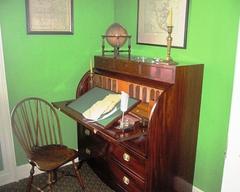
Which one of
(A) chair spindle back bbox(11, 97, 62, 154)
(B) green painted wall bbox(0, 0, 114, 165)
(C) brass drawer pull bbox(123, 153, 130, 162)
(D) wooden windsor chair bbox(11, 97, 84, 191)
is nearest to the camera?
(C) brass drawer pull bbox(123, 153, 130, 162)

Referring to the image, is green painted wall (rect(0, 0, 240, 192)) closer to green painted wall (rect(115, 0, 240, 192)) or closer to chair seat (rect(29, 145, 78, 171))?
green painted wall (rect(115, 0, 240, 192))

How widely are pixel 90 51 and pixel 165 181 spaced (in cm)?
158

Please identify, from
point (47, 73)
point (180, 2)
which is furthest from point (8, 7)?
point (180, 2)

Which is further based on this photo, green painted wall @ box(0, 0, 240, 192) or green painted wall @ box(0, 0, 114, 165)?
green painted wall @ box(0, 0, 114, 165)

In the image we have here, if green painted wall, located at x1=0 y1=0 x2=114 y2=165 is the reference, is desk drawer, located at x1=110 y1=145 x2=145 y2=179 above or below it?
below

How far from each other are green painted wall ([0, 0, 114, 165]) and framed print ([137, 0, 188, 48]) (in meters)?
0.51

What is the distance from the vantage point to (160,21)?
7.59 ft

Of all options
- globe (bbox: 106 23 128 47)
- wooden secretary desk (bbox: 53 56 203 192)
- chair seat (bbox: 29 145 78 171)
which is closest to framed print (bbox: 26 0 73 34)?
Answer: globe (bbox: 106 23 128 47)

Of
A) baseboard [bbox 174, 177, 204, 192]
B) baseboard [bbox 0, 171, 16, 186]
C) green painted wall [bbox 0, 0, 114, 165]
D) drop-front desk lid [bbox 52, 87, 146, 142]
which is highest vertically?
green painted wall [bbox 0, 0, 114, 165]

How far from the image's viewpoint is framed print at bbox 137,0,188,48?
210 centimetres

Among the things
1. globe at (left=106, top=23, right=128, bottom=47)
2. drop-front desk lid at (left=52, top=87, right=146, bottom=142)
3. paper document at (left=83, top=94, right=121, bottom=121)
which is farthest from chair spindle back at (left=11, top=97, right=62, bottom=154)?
globe at (left=106, top=23, right=128, bottom=47)

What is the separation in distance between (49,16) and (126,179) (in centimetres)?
170

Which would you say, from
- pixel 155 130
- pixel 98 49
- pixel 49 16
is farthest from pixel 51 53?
pixel 155 130

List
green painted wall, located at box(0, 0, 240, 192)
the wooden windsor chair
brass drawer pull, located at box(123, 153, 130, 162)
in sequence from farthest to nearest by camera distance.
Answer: the wooden windsor chair
brass drawer pull, located at box(123, 153, 130, 162)
green painted wall, located at box(0, 0, 240, 192)
